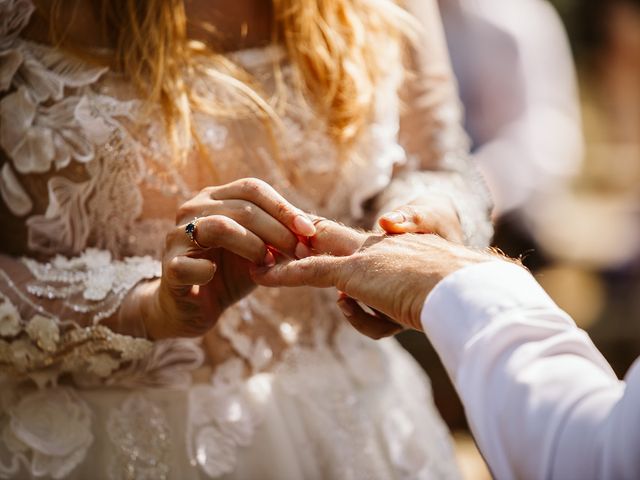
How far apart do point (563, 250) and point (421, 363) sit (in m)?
1.34

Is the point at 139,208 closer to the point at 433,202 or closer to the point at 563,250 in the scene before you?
the point at 433,202

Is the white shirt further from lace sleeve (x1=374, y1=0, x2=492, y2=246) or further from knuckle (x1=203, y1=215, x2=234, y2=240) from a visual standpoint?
knuckle (x1=203, y1=215, x2=234, y2=240)

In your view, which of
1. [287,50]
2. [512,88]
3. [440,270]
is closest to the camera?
[440,270]

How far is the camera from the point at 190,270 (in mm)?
1068

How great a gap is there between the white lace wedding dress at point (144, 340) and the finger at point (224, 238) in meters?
0.19

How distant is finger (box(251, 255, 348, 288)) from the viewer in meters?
1.06

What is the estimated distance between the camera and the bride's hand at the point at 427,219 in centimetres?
111

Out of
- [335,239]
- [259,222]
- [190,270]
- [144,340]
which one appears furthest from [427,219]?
[144,340]

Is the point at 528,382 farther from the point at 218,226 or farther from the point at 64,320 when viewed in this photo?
→ the point at 64,320

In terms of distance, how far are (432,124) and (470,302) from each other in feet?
2.38

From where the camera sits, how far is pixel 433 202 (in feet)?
4.37

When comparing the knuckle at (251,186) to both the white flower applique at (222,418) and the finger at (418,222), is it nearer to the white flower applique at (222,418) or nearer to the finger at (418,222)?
the finger at (418,222)

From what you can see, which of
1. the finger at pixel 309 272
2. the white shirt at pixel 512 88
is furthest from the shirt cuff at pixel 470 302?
the white shirt at pixel 512 88

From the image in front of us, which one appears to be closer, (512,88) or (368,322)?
(368,322)
